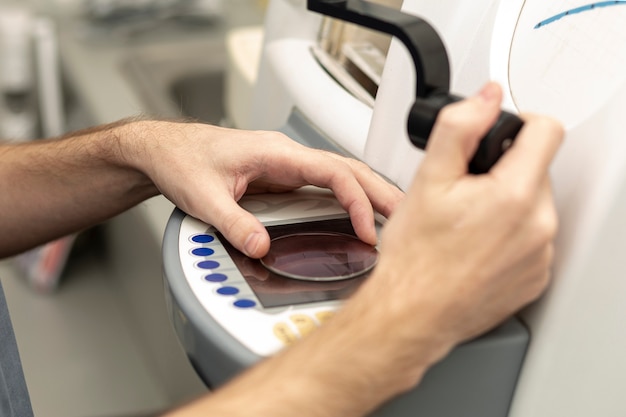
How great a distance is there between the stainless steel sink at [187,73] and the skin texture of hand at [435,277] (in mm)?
1097

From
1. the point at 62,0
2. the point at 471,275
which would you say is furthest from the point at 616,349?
the point at 62,0

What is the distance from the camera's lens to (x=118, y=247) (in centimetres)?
150

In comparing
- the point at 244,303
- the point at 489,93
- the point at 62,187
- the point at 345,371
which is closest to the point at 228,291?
the point at 244,303

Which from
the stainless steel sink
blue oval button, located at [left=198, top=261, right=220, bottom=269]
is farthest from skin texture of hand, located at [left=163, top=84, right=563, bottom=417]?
the stainless steel sink

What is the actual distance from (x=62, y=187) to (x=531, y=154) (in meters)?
0.52

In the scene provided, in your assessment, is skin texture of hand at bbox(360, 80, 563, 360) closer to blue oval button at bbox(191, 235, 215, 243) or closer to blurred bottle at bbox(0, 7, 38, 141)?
blue oval button at bbox(191, 235, 215, 243)

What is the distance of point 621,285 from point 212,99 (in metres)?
1.23

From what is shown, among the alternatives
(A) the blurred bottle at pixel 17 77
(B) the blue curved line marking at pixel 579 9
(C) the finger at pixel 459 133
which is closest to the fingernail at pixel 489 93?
(C) the finger at pixel 459 133

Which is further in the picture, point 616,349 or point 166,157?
point 166,157

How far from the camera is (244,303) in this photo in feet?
1.84

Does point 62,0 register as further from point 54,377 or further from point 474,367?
point 474,367

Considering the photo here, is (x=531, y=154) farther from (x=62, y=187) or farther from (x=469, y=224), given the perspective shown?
(x=62, y=187)

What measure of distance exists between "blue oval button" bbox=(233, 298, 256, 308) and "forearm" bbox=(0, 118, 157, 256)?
256 millimetres

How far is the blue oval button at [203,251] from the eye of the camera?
0.61 metres
